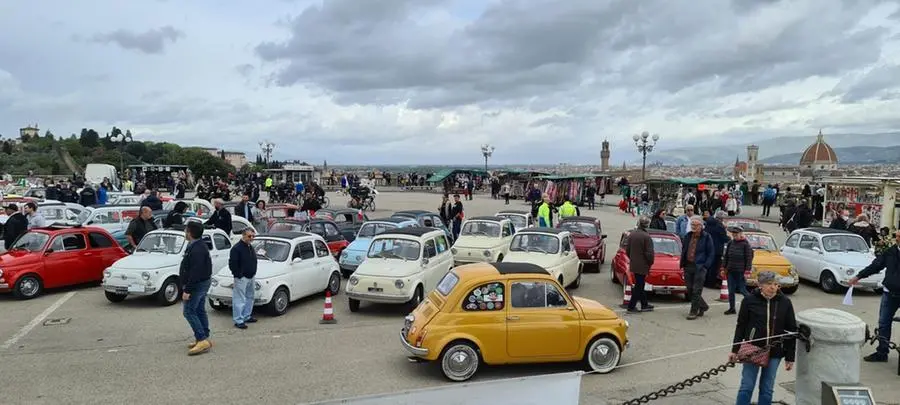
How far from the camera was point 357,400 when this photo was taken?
4.18m

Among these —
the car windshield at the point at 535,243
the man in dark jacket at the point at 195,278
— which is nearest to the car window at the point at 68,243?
the man in dark jacket at the point at 195,278

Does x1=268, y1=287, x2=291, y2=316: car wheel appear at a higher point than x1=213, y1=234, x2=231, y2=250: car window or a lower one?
lower

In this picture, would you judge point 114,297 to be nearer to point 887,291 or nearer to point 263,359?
point 263,359

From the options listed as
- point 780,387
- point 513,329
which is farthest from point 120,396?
point 780,387

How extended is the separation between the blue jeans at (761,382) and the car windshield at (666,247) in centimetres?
710

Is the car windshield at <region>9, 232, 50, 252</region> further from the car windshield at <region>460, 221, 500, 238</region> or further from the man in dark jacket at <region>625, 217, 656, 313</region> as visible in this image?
the man in dark jacket at <region>625, 217, 656, 313</region>

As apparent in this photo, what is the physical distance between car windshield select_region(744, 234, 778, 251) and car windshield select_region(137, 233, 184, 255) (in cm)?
A: 1285

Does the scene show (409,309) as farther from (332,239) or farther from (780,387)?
(780,387)

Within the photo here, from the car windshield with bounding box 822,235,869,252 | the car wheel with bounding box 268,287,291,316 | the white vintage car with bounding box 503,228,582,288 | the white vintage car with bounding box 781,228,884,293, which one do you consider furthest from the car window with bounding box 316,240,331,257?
the car windshield with bounding box 822,235,869,252

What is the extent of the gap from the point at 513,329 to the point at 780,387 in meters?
3.33

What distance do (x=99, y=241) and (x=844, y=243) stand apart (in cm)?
1698

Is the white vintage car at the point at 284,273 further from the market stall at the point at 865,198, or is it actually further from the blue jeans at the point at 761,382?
the market stall at the point at 865,198

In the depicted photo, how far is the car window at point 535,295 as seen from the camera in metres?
7.57

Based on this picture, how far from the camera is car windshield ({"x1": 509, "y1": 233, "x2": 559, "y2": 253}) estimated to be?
12953 millimetres
